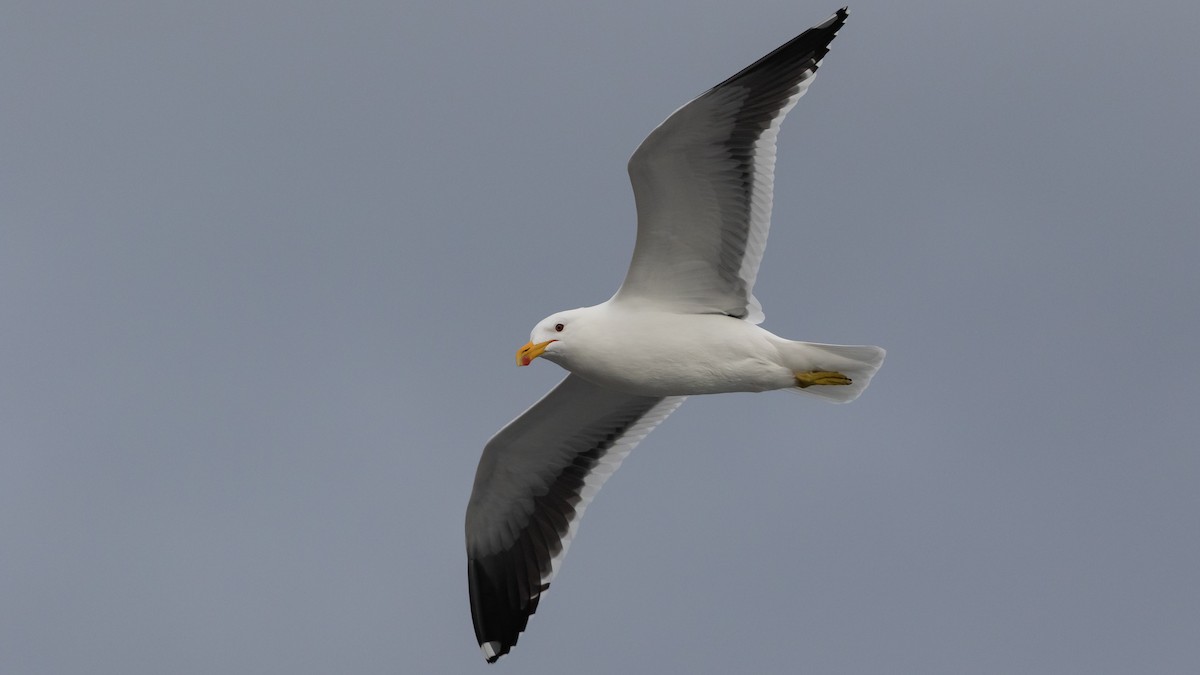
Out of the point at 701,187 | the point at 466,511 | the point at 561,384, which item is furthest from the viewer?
the point at 466,511

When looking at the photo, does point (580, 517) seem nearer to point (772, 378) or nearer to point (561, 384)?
point (561, 384)

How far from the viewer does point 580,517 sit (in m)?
15.5

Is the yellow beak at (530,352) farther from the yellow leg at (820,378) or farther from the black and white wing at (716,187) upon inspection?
the yellow leg at (820,378)

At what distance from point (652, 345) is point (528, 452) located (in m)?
2.27

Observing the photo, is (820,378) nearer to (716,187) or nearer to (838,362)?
(838,362)

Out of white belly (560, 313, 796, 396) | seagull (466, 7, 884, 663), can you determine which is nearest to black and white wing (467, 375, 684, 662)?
seagull (466, 7, 884, 663)

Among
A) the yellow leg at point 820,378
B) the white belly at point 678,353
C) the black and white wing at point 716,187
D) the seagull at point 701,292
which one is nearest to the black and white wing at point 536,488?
the seagull at point 701,292

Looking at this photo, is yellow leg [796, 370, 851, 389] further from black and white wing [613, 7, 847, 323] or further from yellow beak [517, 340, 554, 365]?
yellow beak [517, 340, 554, 365]

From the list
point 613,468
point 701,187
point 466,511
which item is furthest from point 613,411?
point 701,187

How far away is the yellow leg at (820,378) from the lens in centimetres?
1365

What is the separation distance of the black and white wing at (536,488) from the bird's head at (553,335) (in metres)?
1.40

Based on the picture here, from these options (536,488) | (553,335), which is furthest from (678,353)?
(536,488)

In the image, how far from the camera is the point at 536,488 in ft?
50.6

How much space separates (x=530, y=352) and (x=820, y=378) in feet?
7.70
